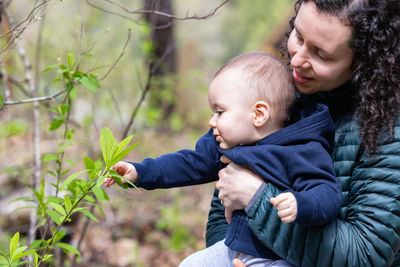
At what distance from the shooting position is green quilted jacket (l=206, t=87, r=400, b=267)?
146 centimetres

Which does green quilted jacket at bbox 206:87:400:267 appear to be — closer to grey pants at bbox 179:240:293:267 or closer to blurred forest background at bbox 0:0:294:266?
grey pants at bbox 179:240:293:267

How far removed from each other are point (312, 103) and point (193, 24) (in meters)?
11.8

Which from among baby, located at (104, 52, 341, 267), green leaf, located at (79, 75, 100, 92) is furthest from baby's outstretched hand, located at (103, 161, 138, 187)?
green leaf, located at (79, 75, 100, 92)

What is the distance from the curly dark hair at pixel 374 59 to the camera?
5.10 feet

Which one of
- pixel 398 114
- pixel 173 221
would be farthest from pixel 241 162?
pixel 173 221

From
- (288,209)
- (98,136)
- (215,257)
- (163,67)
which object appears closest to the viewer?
(288,209)

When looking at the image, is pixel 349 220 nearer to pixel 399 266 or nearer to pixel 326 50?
pixel 399 266

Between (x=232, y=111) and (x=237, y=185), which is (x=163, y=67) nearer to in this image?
(x=232, y=111)

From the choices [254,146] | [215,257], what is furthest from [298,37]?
[215,257]

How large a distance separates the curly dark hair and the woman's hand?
0.43 m

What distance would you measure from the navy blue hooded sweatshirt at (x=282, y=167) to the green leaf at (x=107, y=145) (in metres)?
0.33

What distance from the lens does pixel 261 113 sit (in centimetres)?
170

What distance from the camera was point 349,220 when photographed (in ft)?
5.05

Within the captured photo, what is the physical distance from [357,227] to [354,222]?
25 mm
